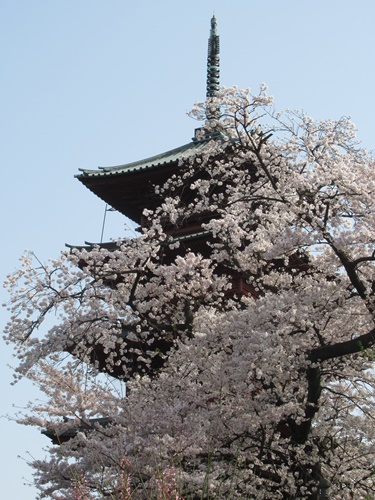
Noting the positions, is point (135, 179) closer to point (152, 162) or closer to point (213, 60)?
point (152, 162)

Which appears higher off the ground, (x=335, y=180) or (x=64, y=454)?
(x=335, y=180)

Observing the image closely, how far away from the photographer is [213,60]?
29031 mm

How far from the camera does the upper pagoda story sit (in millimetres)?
19906

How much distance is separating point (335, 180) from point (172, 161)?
8.20m

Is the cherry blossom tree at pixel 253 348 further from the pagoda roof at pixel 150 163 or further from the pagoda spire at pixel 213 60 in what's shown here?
the pagoda spire at pixel 213 60

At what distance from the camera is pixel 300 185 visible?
12.2 m

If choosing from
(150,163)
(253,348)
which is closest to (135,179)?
(150,163)

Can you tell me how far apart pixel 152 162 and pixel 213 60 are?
10.1 m

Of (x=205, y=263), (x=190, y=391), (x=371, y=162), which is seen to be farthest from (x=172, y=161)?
(x=190, y=391)

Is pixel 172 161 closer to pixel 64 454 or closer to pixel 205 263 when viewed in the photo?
pixel 205 263

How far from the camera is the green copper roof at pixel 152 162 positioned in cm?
1983

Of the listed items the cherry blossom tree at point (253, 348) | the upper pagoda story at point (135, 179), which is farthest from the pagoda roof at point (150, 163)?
the cherry blossom tree at point (253, 348)

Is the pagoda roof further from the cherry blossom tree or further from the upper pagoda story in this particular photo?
the cherry blossom tree

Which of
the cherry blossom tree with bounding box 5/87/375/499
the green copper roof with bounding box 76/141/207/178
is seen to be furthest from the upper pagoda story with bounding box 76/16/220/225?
the cherry blossom tree with bounding box 5/87/375/499
